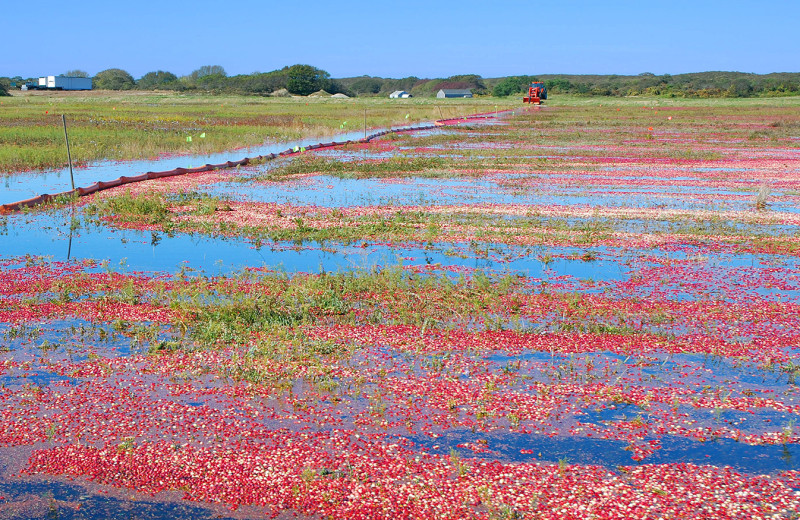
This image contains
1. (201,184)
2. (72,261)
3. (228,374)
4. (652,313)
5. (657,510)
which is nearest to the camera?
(657,510)

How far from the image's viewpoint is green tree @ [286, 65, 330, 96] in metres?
115

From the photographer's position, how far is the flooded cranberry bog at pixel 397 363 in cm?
508

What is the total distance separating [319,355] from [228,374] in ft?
3.10

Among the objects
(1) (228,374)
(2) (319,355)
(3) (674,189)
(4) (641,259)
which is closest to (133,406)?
(1) (228,374)

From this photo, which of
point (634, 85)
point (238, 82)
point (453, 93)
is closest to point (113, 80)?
point (238, 82)

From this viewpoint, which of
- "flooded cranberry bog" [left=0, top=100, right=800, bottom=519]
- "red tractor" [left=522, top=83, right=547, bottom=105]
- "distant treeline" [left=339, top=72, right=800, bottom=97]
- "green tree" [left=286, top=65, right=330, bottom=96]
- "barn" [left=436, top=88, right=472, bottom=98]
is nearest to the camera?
"flooded cranberry bog" [left=0, top=100, right=800, bottom=519]

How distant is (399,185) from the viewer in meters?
19.9

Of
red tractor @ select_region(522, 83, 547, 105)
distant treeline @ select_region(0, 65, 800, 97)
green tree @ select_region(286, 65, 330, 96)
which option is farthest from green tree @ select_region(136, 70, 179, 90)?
red tractor @ select_region(522, 83, 547, 105)

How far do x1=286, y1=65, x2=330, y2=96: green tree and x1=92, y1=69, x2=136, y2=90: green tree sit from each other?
100ft

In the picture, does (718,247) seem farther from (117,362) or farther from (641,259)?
(117,362)

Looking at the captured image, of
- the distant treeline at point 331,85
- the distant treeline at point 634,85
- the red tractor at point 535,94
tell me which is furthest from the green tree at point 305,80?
the red tractor at point 535,94

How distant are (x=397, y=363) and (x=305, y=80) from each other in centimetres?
11483

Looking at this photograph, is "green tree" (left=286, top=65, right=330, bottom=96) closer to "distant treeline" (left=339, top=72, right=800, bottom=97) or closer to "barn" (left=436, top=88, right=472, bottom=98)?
"distant treeline" (left=339, top=72, right=800, bottom=97)

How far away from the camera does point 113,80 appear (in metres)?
133
